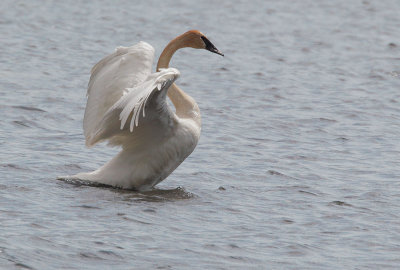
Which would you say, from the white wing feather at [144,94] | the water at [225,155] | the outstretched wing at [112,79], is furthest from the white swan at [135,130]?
the white wing feather at [144,94]

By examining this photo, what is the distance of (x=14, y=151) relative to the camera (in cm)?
1005

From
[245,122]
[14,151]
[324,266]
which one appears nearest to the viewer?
[324,266]

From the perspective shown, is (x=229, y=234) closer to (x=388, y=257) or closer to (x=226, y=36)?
(x=388, y=257)

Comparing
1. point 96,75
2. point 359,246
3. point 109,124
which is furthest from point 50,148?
point 359,246

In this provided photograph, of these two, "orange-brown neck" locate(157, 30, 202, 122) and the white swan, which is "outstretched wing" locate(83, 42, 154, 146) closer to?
the white swan

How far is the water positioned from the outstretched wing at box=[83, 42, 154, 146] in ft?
2.10

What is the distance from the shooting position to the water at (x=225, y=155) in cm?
712

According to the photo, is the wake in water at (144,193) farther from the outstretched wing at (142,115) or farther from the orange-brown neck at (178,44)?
the orange-brown neck at (178,44)

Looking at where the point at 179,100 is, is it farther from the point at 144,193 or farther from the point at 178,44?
the point at 144,193

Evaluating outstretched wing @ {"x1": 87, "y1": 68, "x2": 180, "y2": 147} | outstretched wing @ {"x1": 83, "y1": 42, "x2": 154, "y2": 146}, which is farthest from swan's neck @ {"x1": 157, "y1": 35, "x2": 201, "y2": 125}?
outstretched wing @ {"x1": 87, "y1": 68, "x2": 180, "y2": 147}

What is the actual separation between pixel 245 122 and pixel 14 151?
12.2 ft

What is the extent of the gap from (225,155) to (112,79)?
230cm

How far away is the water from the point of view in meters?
7.12

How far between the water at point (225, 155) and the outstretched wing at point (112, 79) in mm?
640
